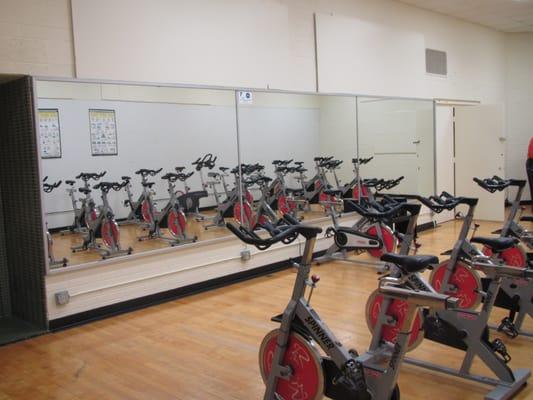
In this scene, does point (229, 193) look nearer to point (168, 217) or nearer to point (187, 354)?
point (168, 217)

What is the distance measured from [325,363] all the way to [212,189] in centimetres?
394

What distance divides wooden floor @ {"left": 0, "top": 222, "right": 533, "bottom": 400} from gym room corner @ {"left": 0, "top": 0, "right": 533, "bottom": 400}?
2cm

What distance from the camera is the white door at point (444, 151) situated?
8.82 metres

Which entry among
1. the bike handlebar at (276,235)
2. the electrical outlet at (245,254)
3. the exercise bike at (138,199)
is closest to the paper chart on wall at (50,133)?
the exercise bike at (138,199)

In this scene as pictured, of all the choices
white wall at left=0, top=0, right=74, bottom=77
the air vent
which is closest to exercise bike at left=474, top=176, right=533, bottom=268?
white wall at left=0, top=0, right=74, bottom=77

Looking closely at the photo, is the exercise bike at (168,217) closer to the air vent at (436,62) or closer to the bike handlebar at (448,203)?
the bike handlebar at (448,203)

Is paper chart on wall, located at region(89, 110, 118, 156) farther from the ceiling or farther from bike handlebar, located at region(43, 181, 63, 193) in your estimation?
the ceiling

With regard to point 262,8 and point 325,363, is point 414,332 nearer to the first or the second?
point 325,363

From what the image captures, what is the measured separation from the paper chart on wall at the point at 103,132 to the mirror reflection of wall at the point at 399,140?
12.0ft

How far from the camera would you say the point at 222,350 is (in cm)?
380

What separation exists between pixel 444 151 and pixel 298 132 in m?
3.25

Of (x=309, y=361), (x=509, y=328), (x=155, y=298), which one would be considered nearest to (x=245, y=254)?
(x=155, y=298)

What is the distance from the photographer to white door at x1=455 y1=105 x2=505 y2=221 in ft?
29.1

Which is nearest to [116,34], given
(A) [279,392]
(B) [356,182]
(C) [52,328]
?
(C) [52,328]
